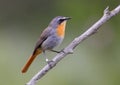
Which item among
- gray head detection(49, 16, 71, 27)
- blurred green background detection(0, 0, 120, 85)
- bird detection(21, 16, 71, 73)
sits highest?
gray head detection(49, 16, 71, 27)

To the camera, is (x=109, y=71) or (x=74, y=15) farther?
(x=74, y=15)

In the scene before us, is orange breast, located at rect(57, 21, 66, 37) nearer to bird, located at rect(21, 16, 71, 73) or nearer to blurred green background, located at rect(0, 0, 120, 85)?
bird, located at rect(21, 16, 71, 73)

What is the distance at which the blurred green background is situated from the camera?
8586 mm

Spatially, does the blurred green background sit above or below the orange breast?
below

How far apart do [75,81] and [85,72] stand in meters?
0.21

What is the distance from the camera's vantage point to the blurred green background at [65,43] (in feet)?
28.2

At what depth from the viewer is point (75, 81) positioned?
855 centimetres

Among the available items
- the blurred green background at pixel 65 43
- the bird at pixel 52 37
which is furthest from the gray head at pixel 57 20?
the blurred green background at pixel 65 43

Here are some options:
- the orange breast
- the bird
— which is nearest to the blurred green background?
the bird

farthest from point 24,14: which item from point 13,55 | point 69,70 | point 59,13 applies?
point 69,70

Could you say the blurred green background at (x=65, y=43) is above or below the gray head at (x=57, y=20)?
below

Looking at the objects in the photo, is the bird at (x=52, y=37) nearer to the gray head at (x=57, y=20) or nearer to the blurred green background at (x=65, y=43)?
the gray head at (x=57, y=20)

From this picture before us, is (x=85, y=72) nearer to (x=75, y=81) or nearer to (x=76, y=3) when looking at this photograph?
(x=75, y=81)

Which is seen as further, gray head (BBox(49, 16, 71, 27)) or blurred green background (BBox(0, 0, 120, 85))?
blurred green background (BBox(0, 0, 120, 85))
